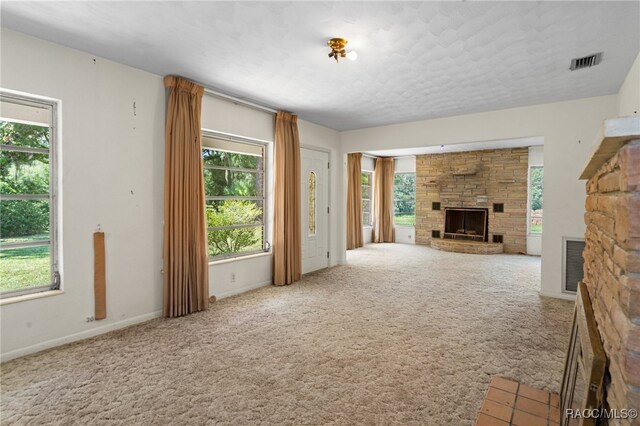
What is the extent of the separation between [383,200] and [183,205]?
7.17m

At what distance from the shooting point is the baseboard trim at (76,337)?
2624 millimetres

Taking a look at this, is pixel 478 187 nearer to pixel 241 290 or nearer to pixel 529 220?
pixel 529 220

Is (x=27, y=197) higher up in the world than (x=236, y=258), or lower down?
higher up

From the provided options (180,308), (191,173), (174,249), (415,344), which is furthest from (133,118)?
(415,344)

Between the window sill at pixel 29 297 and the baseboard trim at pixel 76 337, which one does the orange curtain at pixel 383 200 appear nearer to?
the baseboard trim at pixel 76 337

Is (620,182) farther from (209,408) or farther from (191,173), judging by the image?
(191,173)

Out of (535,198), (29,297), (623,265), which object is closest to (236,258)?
(29,297)

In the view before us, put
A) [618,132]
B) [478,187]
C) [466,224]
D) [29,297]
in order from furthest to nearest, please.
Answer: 1. [466,224]
2. [478,187]
3. [29,297]
4. [618,132]

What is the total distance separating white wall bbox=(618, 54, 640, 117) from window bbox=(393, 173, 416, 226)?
6187 millimetres

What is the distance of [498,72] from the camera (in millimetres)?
3406

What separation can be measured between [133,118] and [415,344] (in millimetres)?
3414

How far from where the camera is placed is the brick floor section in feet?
5.92

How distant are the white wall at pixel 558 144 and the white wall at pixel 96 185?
4445 mm

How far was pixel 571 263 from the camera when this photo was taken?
4.33 metres
